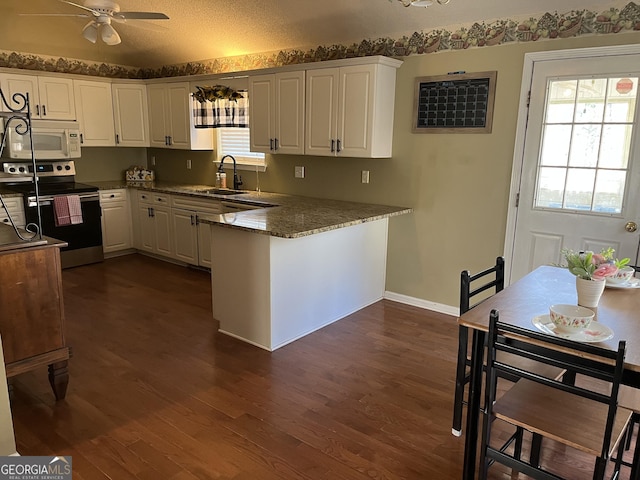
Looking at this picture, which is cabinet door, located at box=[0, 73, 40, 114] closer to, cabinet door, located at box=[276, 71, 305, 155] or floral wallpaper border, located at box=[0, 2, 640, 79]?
floral wallpaper border, located at box=[0, 2, 640, 79]

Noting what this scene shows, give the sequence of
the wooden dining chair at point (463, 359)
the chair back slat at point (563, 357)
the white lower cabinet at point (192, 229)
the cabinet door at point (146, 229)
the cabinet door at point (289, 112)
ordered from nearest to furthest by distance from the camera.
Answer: the chair back slat at point (563, 357), the wooden dining chair at point (463, 359), the cabinet door at point (289, 112), the white lower cabinet at point (192, 229), the cabinet door at point (146, 229)

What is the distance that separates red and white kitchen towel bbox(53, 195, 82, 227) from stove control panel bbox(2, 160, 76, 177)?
48 centimetres

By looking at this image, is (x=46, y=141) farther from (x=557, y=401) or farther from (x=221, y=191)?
(x=557, y=401)

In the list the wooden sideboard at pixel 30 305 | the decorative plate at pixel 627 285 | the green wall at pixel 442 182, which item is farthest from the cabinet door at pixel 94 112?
the decorative plate at pixel 627 285

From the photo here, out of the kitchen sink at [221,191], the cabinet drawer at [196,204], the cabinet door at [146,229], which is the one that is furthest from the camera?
the cabinet door at [146,229]

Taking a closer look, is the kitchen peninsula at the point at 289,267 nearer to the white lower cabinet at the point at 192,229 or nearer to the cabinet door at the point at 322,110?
the cabinet door at the point at 322,110

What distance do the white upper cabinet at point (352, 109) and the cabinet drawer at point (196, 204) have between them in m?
1.34

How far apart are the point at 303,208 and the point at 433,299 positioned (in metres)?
1.43

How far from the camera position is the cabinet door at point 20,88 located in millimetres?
4906

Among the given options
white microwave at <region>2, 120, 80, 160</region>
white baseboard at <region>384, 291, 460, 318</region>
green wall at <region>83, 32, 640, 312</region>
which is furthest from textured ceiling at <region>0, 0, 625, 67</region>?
white baseboard at <region>384, 291, 460, 318</region>

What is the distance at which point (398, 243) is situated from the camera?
14.6 ft

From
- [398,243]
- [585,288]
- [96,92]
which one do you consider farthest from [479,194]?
[96,92]

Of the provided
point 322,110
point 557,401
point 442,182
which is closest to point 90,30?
point 322,110

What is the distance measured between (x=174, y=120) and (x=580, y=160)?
4335mm
